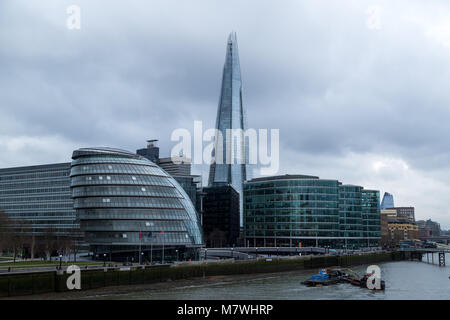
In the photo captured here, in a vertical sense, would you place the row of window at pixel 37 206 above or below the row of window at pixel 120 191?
below

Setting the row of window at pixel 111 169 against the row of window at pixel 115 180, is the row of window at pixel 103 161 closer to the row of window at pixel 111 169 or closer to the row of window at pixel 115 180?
the row of window at pixel 111 169

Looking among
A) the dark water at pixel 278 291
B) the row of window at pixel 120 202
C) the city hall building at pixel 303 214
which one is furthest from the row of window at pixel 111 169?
the city hall building at pixel 303 214

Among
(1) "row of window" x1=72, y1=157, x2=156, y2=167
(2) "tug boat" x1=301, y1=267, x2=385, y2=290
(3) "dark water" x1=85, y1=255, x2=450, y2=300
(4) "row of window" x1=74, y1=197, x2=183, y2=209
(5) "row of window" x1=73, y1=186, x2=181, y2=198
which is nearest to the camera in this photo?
(3) "dark water" x1=85, y1=255, x2=450, y2=300

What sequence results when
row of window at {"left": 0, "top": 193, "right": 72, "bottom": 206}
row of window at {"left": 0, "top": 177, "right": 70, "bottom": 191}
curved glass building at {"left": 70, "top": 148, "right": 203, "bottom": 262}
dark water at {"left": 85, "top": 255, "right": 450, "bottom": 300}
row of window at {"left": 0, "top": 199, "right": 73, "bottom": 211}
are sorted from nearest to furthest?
dark water at {"left": 85, "top": 255, "right": 450, "bottom": 300}, curved glass building at {"left": 70, "top": 148, "right": 203, "bottom": 262}, row of window at {"left": 0, "top": 199, "right": 73, "bottom": 211}, row of window at {"left": 0, "top": 193, "right": 72, "bottom": 206}, row of window at {"left": 0, "top": 177, "right": 70, "bottom": 191}

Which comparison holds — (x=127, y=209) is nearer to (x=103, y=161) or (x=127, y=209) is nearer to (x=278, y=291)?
(x=103, y=161)

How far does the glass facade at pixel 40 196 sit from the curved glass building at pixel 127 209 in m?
39.4

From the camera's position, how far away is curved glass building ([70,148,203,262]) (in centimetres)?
10994

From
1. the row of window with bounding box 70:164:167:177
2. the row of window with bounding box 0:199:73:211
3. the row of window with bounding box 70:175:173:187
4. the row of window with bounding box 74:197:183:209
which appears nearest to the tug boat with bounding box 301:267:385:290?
the row of window with bounding box 74:197:183:209

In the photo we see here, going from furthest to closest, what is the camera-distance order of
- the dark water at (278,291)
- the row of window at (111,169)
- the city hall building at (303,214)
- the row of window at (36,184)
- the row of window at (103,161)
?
1. the city hall building at (303,214)
2. the row of window at (36,184)
3. the row of window at (103,161)
4. the row of window at (111,169)
5. the dark water at (278,291)

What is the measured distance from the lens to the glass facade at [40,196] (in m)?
Answer: 154

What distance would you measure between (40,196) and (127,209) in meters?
62.9

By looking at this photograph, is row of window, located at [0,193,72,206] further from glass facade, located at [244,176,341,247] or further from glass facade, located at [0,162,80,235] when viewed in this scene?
glass facade, located at [244,176,341,247]

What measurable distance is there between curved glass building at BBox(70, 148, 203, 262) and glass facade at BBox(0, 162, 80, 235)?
39401mm
